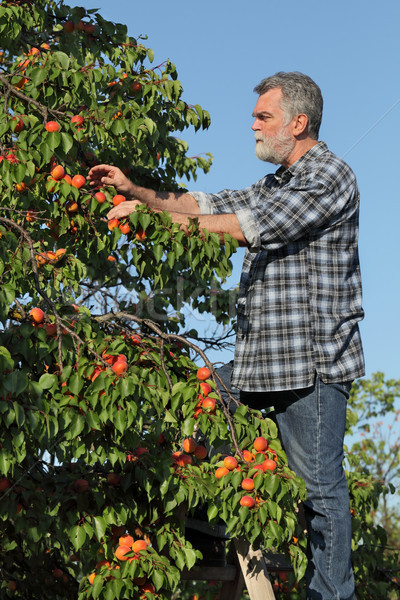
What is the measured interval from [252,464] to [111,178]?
1.32 m

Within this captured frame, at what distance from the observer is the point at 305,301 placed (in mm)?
3234

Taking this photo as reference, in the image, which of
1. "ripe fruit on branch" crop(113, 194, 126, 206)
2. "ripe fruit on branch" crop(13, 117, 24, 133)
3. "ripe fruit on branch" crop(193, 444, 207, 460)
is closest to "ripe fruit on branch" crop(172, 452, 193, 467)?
"ripe fruit on branch" crop(193, 444, 207, 460)

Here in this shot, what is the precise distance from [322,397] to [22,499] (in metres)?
1.38

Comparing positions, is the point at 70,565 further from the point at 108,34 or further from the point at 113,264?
the point at 108,34

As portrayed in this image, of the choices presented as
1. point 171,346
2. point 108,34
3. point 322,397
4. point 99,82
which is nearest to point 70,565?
point 171,346

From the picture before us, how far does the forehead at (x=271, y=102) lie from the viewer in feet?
11.1

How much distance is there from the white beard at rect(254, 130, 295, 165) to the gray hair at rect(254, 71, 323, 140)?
0.30ft

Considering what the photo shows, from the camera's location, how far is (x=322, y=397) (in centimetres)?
315

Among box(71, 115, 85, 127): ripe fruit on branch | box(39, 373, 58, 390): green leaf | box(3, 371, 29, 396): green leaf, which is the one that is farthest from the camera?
box(71, 115, 85, 127): ripe fruit on branch

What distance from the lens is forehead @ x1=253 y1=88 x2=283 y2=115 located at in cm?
338

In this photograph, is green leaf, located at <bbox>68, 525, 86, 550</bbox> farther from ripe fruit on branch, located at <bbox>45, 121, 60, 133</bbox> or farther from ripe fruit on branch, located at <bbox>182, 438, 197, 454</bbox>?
ripe fruit on branch, located at <bbox>45, 121, 60, 133</bbox>

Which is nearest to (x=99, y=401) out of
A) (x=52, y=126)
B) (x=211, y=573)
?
(x=52, y=126)

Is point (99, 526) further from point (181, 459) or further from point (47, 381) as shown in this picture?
point (47, 381)

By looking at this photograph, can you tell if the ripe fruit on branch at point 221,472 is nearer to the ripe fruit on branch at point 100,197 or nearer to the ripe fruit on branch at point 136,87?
the ripe fruit on branch at point 100,197
